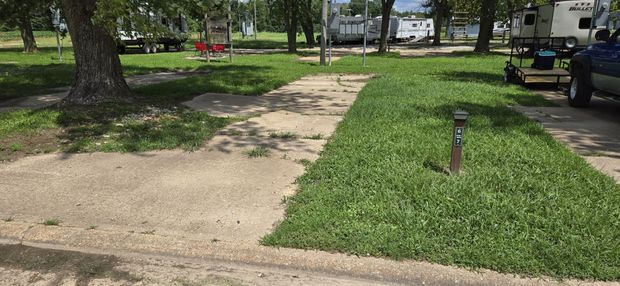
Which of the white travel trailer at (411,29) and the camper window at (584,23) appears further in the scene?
the white travel trailer at (411,29)

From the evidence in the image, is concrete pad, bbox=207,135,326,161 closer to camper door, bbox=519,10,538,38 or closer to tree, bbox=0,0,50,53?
tree, bbox=0,0,50,53

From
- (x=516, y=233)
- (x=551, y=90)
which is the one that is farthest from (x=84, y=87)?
(x=551, y=90)

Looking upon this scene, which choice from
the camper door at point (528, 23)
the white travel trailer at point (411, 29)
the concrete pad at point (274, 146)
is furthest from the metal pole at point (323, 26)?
the white travel trailer at point (411, 29)

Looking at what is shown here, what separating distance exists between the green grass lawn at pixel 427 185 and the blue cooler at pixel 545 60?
15.4 ft

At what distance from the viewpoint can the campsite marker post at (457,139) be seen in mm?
4340

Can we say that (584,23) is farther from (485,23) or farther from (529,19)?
(485,23)

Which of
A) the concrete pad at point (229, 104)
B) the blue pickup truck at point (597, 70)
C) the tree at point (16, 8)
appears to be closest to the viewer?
the blue pickup truck at point (597, 70)

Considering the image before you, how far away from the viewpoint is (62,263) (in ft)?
10.9

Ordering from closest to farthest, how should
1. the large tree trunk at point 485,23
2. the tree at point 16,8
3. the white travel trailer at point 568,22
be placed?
the tree at point 16,8
the white travel trailer at point 568,22
the large tree trunk at point 485,23

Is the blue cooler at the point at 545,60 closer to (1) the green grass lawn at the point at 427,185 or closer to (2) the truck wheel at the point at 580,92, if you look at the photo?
(2) the truck wheel at the point at 580,92

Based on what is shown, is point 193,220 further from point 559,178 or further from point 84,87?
point 84,87

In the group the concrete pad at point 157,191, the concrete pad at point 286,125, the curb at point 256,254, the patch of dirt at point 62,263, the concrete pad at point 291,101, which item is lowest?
the patch of dirt at point 62,263

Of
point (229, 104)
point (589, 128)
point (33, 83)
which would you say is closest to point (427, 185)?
point (589, 128)

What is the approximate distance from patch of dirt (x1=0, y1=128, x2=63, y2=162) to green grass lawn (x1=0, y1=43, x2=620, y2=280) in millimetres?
35
